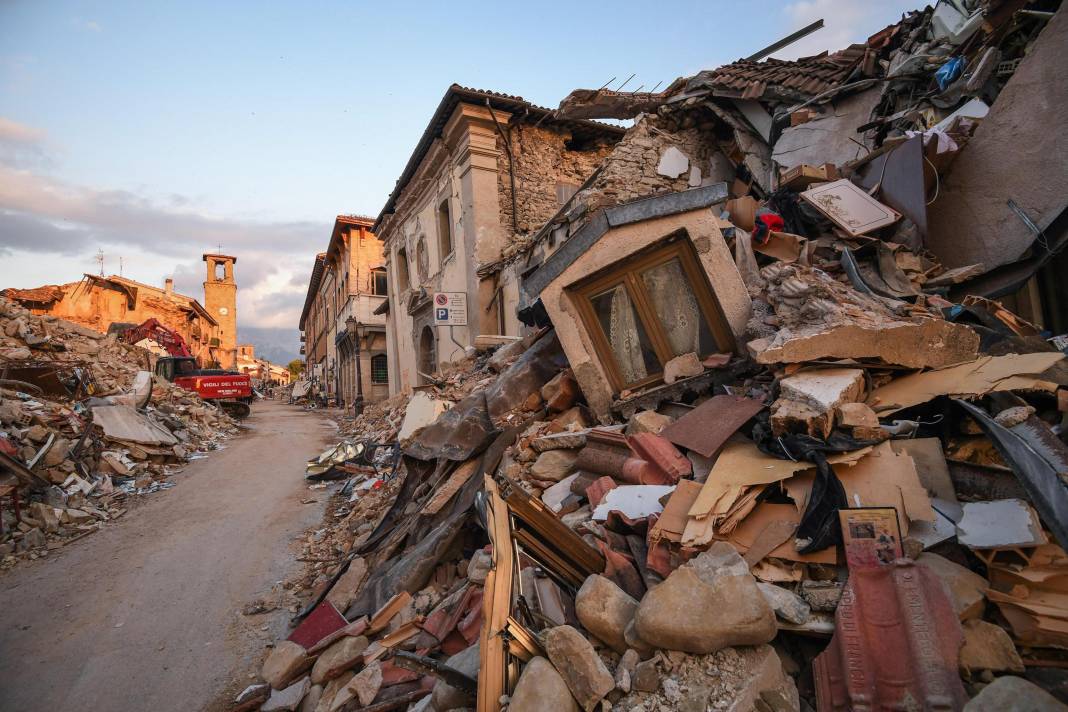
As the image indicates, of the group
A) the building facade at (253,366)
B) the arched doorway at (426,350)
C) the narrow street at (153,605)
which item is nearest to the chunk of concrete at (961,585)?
the narrow street at (153,605)

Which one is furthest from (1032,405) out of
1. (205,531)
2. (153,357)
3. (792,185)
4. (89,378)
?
(153,357)

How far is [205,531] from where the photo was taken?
244 inches

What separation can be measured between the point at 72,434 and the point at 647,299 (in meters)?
9.72

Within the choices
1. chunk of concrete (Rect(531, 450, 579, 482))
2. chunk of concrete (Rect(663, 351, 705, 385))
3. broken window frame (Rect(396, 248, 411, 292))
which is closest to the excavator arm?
broken window frame (Rect(396, 248, 411, 292))

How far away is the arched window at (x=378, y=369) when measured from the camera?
24578 mm

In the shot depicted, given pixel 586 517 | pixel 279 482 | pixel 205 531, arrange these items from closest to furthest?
pixel 586 517 < pixel 205 531 < pixel 279 482

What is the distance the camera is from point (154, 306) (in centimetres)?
3030

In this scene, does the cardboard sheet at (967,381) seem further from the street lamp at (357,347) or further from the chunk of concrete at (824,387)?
the street lamp at (357,347)

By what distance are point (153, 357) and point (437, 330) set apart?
10.5 metres

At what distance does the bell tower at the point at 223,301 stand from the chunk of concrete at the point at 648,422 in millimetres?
46544

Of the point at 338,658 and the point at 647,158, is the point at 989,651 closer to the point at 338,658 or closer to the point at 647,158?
the point at 338,658

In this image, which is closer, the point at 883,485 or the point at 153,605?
the point at 883,485

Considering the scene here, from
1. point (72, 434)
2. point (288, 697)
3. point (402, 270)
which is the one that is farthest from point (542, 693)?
point (402, 270)

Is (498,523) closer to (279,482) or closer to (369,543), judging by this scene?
(369,543)
